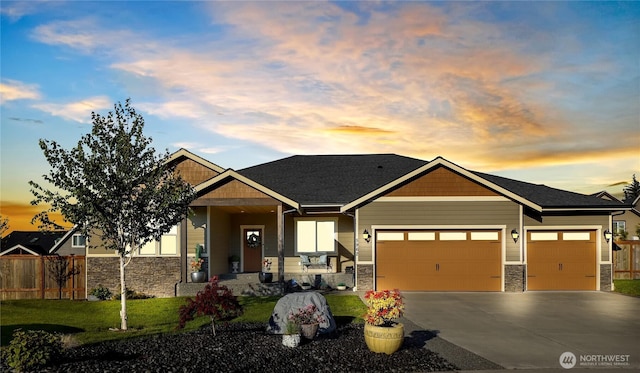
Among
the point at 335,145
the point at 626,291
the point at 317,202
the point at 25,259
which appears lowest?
the point at 626,291

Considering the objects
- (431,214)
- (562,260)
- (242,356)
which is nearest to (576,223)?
(562,260)

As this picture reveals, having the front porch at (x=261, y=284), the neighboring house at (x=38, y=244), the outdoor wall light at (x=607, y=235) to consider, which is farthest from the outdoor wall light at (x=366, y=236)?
the neighboring house at (x=38, y=244)

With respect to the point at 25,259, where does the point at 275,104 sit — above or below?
above

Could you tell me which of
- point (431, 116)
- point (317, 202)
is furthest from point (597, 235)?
point (317, 202)

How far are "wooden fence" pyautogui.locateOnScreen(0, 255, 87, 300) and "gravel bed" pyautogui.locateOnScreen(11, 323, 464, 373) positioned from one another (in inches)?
395

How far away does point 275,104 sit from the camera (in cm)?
1967

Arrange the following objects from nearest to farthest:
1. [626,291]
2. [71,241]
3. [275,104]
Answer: [275,104] < [626,291] < [71,241]

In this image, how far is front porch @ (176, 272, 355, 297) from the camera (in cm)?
1953

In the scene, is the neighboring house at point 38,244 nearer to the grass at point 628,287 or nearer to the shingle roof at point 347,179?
the shingle roof at point 347,179

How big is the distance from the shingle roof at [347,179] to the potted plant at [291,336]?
35.0ft

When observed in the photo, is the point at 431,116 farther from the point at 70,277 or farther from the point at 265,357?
the point at 70,277

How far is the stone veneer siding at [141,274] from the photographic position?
19.9 m

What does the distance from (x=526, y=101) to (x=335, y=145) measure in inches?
444

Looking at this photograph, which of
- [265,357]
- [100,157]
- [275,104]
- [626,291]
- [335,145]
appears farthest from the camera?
[335,145]
